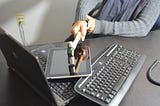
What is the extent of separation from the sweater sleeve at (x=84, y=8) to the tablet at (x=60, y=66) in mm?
354

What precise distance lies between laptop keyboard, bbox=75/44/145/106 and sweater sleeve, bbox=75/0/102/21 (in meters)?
0.33

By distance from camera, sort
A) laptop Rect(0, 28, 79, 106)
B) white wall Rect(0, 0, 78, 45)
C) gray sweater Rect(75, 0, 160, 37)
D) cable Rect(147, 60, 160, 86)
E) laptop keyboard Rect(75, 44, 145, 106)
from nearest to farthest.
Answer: laptop Rect(0, 28, 79, 106), laptop keyboard Rect(75, 44, 145, 106), cable Rect(147, 60, 160, 86), gray sweater Rect(75, 0, 160, 37), white wall Rect(0, 0, 78, 45)

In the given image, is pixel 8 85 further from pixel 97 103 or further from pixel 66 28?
pixel 66 28

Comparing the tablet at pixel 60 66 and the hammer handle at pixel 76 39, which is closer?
the tablet at pixel 60 66

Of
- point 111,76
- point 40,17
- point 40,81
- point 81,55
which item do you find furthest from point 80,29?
point 40,17

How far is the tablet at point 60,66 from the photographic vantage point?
2.80 ft

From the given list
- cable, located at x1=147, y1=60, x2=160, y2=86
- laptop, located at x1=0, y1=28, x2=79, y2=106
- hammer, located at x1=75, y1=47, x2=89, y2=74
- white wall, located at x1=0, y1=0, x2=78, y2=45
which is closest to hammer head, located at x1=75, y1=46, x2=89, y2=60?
hammer, located at x1=75, y1=47, x2=89, y2=74

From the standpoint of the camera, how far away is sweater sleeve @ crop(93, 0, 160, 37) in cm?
121

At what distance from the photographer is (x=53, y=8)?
202cm

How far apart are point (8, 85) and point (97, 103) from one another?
14.0 inches

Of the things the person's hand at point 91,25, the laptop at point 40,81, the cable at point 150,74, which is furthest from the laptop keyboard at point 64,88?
the person's hand at point 91,25

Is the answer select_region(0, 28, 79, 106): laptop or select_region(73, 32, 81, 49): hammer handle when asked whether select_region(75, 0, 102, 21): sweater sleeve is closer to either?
select_region(73, 32, 81, 49): hammer handle

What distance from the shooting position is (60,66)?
906 millimetres

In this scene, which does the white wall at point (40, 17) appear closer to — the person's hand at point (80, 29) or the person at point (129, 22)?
the person at point (129, 22)
